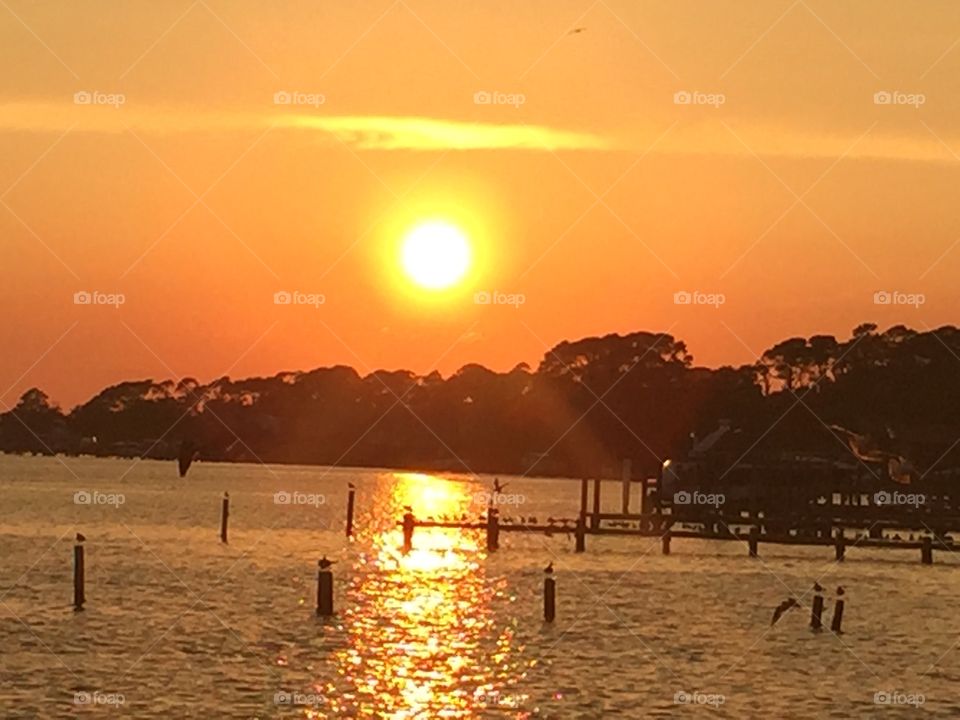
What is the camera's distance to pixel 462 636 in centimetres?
5466

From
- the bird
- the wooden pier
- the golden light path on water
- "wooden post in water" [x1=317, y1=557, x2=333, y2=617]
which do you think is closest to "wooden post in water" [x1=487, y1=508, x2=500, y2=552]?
the wooden pier

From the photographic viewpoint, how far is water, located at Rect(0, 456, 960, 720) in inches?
1630

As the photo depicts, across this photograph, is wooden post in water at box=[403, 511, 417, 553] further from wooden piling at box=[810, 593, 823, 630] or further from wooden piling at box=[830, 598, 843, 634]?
wooden piling at box=[830, 598, 843, 634]

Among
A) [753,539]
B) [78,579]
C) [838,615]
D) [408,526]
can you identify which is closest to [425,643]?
[838,615]

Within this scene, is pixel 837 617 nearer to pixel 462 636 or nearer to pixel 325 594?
pixel 462 636

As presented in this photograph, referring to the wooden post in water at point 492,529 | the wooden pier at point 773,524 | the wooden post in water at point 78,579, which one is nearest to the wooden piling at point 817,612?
the wooden pier at point 773,524

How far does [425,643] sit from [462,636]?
2470 mm

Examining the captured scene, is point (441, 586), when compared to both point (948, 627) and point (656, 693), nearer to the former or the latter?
point (948, 627)

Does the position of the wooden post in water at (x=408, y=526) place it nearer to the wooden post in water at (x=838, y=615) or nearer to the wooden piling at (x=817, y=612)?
the wooden piling at (x=817, y=612)

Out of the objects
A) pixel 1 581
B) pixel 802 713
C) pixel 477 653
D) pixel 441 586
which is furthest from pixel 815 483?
pixel 802 713

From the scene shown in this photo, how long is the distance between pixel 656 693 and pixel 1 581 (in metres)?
38.5

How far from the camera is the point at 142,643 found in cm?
5131

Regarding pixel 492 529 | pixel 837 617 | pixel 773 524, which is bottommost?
pixel 837 617

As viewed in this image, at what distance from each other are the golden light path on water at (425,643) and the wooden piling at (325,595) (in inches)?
33.7
